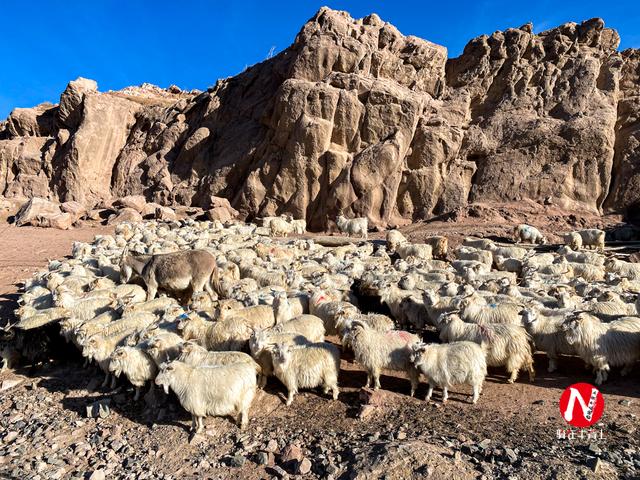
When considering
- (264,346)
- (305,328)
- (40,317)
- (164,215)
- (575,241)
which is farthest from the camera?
(164,215)

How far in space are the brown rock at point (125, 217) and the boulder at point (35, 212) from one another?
3235 millimetres

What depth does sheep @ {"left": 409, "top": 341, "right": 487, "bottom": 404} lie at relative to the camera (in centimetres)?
625

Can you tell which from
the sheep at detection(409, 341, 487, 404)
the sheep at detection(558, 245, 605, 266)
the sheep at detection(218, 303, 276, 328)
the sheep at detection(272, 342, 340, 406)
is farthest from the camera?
the sheep at detection(558, 245, 605, 266)

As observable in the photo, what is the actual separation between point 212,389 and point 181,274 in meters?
5.35

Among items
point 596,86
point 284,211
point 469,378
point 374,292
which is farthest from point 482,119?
point 469,378

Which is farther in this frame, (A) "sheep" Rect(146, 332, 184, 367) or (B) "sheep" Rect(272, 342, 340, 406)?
(A) "sheep" Rect(146, 332, 184, 367)

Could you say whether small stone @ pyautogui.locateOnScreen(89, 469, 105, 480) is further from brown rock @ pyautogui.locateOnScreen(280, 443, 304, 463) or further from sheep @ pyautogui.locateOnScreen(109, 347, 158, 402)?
brown rock @ pyautogui.locateOnScreen(280, 443, 304, 463)

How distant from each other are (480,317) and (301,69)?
80.8 feet

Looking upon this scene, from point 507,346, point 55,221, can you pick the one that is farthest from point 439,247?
point 55,221

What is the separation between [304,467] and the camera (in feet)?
16.9

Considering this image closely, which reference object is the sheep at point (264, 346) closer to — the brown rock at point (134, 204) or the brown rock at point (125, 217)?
the brown rock at point (125, 217)

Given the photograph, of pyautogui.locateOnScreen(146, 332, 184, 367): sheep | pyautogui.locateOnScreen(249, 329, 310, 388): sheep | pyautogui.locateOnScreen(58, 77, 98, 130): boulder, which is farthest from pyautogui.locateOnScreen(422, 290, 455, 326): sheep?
pyautogui.locateOnScreen(58, 77, 98, 130): boulder

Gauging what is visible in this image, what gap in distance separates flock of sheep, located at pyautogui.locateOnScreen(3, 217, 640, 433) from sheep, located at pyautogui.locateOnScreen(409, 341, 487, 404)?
0.02m

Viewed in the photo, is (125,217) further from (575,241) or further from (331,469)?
(331,469)
